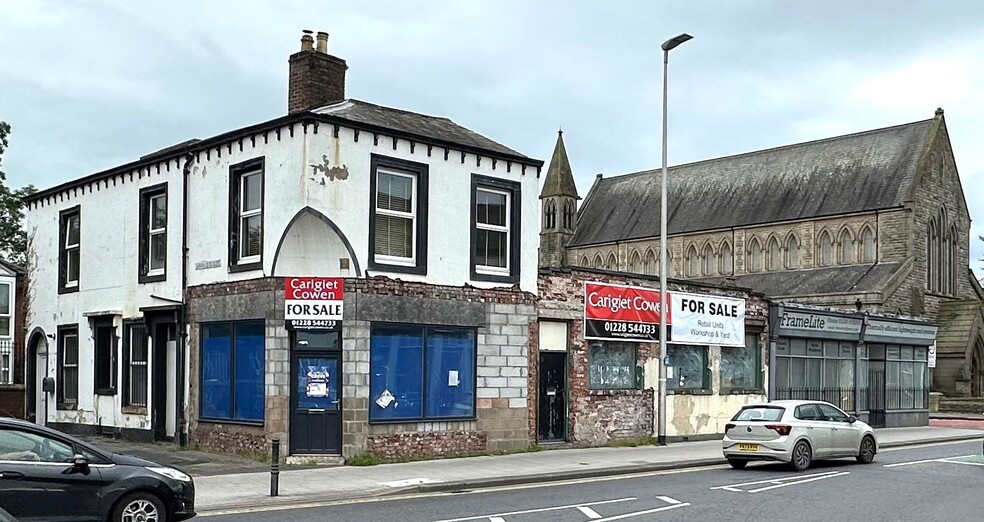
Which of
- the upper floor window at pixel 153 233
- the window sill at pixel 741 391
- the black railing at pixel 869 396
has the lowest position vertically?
the black railing at pixel 869 396

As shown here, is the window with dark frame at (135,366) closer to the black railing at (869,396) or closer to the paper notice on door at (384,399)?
the paper notice on door at (384,399)

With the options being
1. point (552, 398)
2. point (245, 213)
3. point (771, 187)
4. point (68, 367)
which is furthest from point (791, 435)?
point (771, 187)

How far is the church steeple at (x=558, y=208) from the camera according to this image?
80125mm

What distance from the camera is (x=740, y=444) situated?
20266 mm

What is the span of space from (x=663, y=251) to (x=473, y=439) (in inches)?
277

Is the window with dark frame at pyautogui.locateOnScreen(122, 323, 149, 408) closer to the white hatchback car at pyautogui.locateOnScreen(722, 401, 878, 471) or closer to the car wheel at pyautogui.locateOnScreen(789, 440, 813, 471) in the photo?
the white hatchback car at pyautogui.locateOnScreen(722, 401, 878, 471)

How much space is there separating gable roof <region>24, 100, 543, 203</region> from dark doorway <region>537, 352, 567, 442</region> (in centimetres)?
450

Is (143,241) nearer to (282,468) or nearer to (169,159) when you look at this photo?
(169,159)

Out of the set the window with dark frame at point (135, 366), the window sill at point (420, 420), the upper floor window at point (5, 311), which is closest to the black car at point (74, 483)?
the window sill at point (420, 420)

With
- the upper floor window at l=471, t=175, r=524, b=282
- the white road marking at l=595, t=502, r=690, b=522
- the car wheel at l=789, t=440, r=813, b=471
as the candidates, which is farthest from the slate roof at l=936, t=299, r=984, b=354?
the white road marking at l=595, t=502, r=690, b=522

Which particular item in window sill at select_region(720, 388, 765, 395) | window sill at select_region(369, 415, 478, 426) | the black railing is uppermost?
window sill at select_region(369, 415, 478, 426)

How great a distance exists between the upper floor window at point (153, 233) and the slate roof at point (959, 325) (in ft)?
153

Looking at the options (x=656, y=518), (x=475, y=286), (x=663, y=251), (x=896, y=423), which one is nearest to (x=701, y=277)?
(x=896, y=423)

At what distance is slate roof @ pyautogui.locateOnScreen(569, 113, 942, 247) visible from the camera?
202 feet
